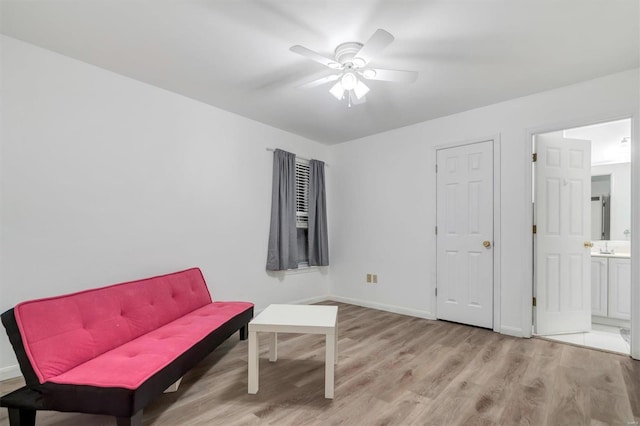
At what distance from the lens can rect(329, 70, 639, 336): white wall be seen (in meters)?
2.87

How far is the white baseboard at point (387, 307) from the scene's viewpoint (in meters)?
3.74

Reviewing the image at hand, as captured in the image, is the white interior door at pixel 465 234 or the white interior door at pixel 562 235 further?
the white interior door at pixel 465 234

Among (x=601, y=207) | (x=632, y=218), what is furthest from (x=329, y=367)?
(x=601, y=207)

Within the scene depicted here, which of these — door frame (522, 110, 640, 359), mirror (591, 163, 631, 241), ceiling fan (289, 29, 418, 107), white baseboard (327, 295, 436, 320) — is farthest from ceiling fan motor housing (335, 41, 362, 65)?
mirror (591, 163, 631, 241)

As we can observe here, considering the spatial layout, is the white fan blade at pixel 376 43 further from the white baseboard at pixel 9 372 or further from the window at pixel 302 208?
the white baseboard at pixel 9 372

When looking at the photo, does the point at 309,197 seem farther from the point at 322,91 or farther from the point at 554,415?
the point at 554,415

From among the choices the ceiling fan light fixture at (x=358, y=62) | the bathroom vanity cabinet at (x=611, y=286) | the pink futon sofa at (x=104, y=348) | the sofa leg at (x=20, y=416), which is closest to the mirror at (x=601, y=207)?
the bathroom vanity cabinet at (x=611, y=286)

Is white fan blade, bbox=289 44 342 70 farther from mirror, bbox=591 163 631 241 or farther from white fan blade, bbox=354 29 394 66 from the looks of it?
mirror, bbox=591 163 631 241

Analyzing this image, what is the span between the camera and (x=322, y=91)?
2.94 meters

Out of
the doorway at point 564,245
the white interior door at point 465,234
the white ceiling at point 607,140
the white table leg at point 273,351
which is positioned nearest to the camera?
the white table leg at point 273,351

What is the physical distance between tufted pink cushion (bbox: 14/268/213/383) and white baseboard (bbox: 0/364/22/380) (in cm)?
87

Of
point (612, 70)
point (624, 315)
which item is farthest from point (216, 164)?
point (624, 315)

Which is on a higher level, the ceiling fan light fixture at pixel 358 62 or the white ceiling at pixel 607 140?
the ceiling fan light fixture at pixel 358 62

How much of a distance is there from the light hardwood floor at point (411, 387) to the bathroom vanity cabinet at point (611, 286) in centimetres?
130
